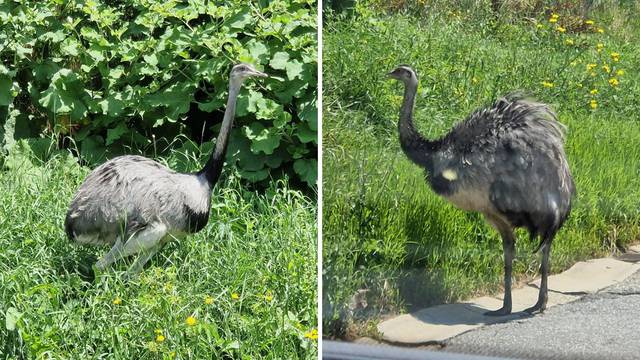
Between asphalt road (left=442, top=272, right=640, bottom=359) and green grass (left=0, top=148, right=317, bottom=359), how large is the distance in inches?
69.2

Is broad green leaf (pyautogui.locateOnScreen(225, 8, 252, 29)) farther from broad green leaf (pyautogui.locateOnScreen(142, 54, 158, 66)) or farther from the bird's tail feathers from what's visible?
the bird's tail feathers

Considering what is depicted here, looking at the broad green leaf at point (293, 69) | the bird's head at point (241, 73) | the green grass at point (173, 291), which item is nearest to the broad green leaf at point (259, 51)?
the broad green leaf at point (293, 69)

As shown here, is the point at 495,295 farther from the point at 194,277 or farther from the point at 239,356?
the point at 194,277

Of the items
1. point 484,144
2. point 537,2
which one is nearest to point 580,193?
point 484,144

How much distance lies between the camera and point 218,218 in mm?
4793

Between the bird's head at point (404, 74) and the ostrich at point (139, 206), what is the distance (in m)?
2.10

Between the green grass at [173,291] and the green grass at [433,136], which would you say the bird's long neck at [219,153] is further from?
the green grass at [433,136]

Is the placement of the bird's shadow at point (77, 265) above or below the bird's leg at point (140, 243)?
below

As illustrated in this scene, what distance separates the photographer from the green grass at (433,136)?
2217 millimetres

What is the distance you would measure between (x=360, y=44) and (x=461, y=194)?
1.33ft

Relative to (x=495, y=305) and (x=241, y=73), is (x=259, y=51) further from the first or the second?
(x=495, y=305)

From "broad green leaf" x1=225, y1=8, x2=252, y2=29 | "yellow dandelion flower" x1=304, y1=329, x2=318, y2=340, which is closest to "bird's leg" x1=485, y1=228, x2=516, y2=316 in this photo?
"yellow dandelion flower" x1=304, y1=329, x2=318, y2=340

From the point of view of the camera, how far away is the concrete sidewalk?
2199 millimetres

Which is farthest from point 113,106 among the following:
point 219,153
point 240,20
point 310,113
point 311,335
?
point 311,335
